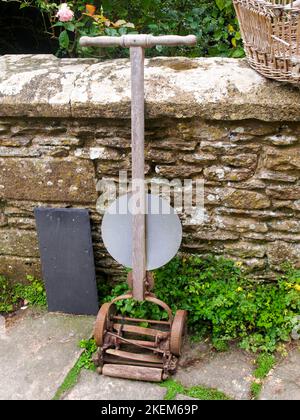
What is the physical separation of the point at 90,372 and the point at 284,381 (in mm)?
1015

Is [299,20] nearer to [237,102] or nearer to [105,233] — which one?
[237,102]

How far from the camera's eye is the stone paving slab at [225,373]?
95.9 inches

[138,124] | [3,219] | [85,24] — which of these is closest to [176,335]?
[138,124]

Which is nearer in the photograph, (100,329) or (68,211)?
(100,329)

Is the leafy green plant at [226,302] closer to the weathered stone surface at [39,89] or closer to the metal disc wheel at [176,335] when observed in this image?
the metal disc wheel at [176,335]

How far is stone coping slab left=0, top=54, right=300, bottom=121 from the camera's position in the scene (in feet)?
7.89

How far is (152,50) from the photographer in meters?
3.55

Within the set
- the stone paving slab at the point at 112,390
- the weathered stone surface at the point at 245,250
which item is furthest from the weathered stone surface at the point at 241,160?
the stone paving slab at the point at 112,390

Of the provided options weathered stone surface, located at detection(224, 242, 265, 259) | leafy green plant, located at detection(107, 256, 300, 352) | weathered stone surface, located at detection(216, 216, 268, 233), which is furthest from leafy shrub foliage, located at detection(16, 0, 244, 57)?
leafy green plant, located at detection(107, 256, 300, 352)

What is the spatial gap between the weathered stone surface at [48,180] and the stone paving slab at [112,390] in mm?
1026

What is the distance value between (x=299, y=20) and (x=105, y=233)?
1426mm
